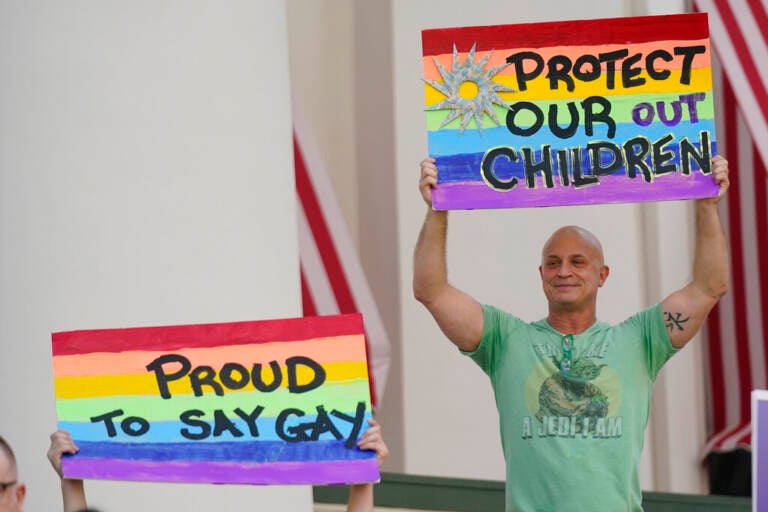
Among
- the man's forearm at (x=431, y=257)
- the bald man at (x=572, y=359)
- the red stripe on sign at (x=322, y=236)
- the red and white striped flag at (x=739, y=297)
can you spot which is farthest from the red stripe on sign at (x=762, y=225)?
the man's forearm at (x=431, y=257)

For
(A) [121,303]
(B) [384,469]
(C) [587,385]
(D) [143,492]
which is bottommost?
(B) [384,469]

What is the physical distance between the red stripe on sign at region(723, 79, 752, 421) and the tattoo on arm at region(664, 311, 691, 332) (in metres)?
3.70

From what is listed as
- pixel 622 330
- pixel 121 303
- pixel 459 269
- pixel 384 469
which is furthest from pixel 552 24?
pixel 384 469

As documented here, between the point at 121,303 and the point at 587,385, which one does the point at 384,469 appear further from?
the point at 587,385

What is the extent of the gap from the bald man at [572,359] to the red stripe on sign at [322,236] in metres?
2.64

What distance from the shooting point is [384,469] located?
7.02m

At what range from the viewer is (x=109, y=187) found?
3908 mm

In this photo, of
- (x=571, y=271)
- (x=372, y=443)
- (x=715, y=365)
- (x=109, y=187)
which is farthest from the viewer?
(x=715, y=365)

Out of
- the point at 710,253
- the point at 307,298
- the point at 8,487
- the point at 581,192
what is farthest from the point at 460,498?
the point at 8,487

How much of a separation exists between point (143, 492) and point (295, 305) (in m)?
0.73

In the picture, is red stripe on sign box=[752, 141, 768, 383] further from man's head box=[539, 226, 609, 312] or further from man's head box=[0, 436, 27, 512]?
man's head box=[0, 436, 27, 512]

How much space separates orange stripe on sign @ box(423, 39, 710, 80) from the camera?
3262 mm

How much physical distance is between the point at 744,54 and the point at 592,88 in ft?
6.83

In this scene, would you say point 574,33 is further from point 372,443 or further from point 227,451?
point 227,451
